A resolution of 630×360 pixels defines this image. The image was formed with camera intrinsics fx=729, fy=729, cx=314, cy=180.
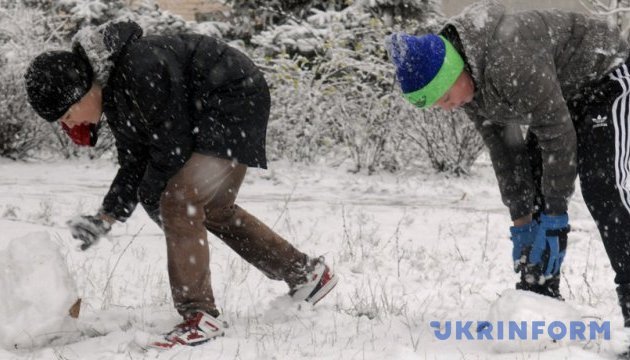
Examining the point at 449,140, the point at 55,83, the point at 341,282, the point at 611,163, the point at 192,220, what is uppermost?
the point at 611,163

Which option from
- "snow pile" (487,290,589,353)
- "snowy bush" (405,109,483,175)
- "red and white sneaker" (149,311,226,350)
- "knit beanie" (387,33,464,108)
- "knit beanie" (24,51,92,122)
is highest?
"knit beanie" (387,33,464,108)

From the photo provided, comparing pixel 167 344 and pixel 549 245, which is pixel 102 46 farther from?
pixel 549 245

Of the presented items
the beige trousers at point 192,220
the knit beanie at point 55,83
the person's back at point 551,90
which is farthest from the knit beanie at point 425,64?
the knit beanie at point 55,83

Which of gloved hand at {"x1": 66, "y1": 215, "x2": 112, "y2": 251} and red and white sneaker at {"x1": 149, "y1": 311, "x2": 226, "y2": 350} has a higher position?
gloved hand at {"x1": 66, "y1": 215, "x2": 112, "y2": 251}

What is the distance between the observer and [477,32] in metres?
2.87

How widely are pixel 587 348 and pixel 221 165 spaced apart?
1.72 metres

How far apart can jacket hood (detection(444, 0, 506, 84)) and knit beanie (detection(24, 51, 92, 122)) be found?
1529 mm

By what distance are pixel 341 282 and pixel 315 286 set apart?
2.43ft

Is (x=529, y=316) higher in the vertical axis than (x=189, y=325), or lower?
higher

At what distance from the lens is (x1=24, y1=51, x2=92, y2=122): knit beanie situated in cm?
290

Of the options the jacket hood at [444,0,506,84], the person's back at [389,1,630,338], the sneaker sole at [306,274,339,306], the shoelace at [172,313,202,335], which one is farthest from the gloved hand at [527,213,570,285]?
the shoelace at [172,313,202,335]

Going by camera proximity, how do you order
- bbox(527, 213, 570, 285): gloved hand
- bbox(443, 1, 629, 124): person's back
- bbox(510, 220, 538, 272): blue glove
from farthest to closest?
1. bbox(510, 220, 538, 272): blue glove
2. bbox(527, 213, 570, 285): gloved hand
3. bbox(443, 1, 629, 124): person's back

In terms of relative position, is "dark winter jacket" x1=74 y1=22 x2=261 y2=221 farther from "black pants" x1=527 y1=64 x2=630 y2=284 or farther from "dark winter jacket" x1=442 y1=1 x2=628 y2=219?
"black pants" x1=527 y1=64 x2=630 y2=284

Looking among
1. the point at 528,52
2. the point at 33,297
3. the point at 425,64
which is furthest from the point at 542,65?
the point at 33,297
